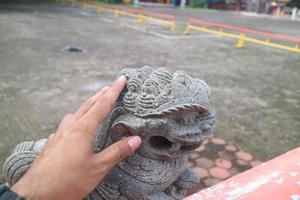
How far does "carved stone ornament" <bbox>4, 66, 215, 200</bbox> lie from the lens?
3.84ft

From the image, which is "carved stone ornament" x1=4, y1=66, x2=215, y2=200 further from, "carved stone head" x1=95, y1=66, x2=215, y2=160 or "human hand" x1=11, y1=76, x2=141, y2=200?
"human hand" x1=11, y1=76, x2=141, y2=200

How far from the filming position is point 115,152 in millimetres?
1029

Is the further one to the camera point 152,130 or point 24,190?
point 152,130

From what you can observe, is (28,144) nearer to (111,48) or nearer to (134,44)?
(111,48)

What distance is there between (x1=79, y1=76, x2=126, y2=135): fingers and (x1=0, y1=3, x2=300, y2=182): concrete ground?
201 centimetres

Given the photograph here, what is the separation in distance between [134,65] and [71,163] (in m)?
4.78

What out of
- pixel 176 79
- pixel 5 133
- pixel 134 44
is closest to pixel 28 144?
pixel 176 79

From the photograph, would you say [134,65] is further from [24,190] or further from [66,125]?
[24,190]

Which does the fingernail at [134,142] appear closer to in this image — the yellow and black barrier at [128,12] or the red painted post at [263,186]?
the red painted post at [263,186]

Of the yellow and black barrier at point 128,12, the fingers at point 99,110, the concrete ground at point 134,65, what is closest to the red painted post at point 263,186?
the fingers at point 99,110

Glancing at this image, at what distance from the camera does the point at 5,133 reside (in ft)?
10.3

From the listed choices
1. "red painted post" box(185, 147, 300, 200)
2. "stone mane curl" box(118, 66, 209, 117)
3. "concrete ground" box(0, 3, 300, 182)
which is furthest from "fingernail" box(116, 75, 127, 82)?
"concrete ground" box(0, 3, 300, 182)

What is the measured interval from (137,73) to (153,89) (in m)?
0.13

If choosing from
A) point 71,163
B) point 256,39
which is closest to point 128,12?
point 256,39
